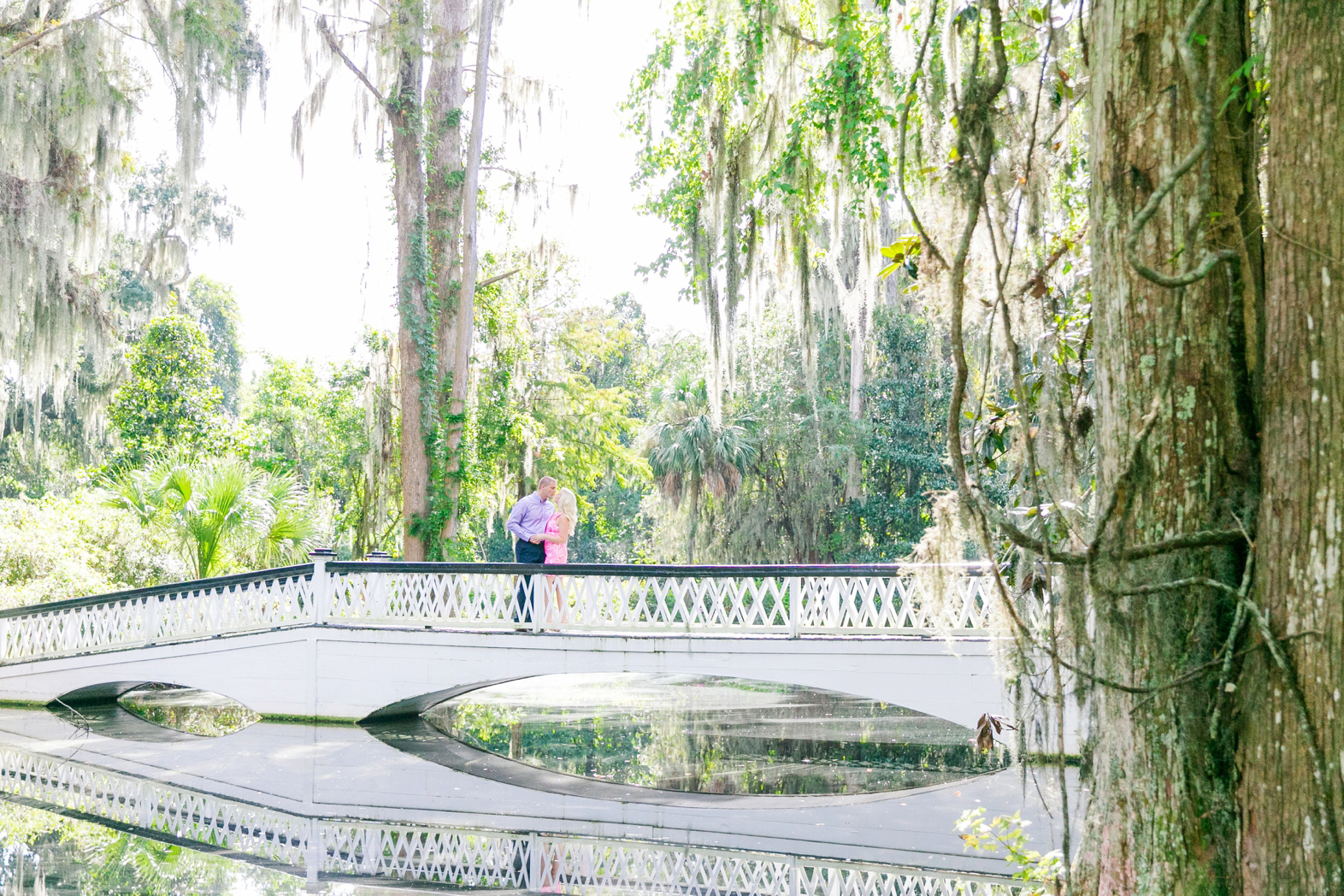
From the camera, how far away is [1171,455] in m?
2.95

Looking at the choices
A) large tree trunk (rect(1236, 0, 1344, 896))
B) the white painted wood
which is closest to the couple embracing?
the white painted wood

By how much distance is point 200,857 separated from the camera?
6.17 metres

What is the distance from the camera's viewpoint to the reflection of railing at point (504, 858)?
5699mm

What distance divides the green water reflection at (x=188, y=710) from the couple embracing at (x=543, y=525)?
151 inches

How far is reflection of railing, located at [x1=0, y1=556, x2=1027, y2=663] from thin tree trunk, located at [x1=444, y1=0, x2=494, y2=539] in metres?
3.20

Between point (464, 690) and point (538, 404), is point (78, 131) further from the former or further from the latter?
point (538, 404)

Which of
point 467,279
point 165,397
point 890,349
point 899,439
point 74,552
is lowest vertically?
point 74,552

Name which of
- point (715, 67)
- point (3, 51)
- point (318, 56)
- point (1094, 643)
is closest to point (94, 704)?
point (3, 51)

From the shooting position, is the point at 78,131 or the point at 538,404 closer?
the point at 78,131

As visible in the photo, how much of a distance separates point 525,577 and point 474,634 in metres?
0.78

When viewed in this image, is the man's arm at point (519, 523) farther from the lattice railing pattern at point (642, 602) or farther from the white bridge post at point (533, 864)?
the white bridge post at point (533, 864)

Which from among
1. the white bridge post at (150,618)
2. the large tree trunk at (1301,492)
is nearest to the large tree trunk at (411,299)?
the white bridge post at (150,618)

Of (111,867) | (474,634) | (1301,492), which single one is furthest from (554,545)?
(1301,492)

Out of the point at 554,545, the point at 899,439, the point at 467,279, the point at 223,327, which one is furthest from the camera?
the point at 223,327
